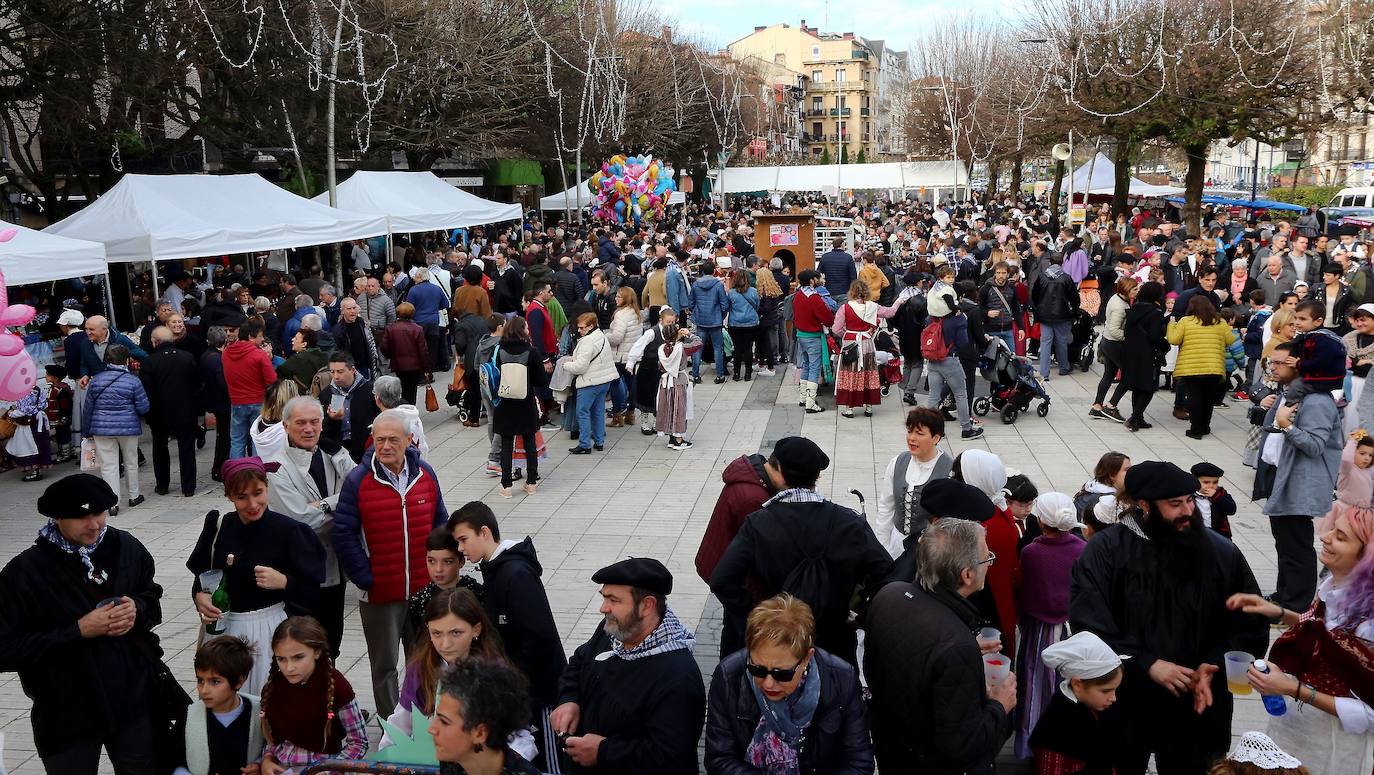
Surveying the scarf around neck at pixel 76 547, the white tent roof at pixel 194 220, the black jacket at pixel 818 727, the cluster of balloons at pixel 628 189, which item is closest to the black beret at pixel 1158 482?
the black jacket at pixel 818 727

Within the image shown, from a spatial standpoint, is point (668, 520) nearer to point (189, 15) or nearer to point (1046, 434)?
point (1046, 434)

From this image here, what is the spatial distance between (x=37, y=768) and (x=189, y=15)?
1593 centimetres

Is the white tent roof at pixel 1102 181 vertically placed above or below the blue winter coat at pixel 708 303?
above

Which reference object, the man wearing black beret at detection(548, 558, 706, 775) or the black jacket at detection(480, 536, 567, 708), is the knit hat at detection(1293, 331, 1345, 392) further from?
the black jacket at detection(480, 536, 567, 708)

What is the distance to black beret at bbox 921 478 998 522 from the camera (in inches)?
165

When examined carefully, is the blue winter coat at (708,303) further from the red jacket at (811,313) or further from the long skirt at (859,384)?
the long skirt at (859,384)

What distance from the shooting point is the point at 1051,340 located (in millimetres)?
14328

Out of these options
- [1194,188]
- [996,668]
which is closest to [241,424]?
[996,668]

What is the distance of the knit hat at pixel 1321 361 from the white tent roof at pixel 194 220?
1180 cm

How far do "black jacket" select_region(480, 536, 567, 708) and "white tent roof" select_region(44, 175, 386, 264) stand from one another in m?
10.5

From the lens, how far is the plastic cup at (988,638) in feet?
12.6

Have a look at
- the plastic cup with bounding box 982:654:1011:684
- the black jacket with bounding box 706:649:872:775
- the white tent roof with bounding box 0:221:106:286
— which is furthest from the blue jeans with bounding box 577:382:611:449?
the black jacket with bounding box 706:649:872:775

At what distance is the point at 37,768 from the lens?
201 inches

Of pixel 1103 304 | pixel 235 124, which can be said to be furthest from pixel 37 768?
pixel 235 124
